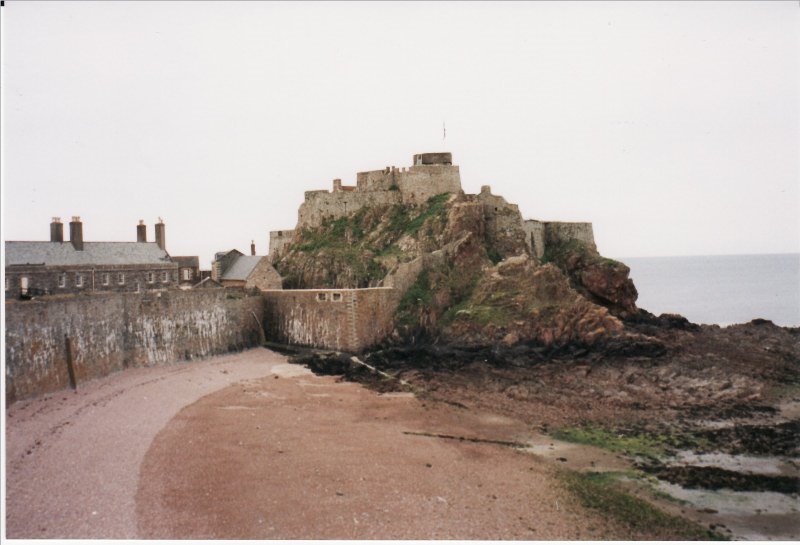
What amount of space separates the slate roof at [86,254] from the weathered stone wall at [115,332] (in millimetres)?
4964

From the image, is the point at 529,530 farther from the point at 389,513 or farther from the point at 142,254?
the point at 142,254

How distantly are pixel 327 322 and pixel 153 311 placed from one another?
6276mm

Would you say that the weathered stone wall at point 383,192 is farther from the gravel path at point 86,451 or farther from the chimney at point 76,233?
the gravel path at point 86,451

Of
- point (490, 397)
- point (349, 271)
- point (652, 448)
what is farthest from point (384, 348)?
point (652, 448)

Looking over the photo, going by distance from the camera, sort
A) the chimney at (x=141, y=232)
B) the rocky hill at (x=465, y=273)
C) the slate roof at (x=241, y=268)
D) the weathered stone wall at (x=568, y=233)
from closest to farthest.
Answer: the rocky hill at (x=465, y=273)
the chimney at (x=141, y=232)
the slate roof at (x=241, y=268)
the weathered stone wall at (x=568, y=233)

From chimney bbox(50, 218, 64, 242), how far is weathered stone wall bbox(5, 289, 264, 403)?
617 cm

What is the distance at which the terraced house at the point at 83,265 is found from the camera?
21.0 m

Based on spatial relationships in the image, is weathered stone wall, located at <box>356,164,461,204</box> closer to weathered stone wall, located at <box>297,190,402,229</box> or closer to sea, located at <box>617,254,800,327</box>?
weathered stone wall, located at <box>297,190,402,229</box>

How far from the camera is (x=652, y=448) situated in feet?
46.8

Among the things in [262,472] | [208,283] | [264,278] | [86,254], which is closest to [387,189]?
[264,278]

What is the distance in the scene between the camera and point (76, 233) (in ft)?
75.4

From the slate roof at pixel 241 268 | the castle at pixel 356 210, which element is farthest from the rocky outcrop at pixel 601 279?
the slate roof at pixel 241 268

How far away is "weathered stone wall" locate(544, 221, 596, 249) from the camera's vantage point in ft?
97.4

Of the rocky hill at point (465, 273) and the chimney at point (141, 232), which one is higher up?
the chimney at point (141, 232)
